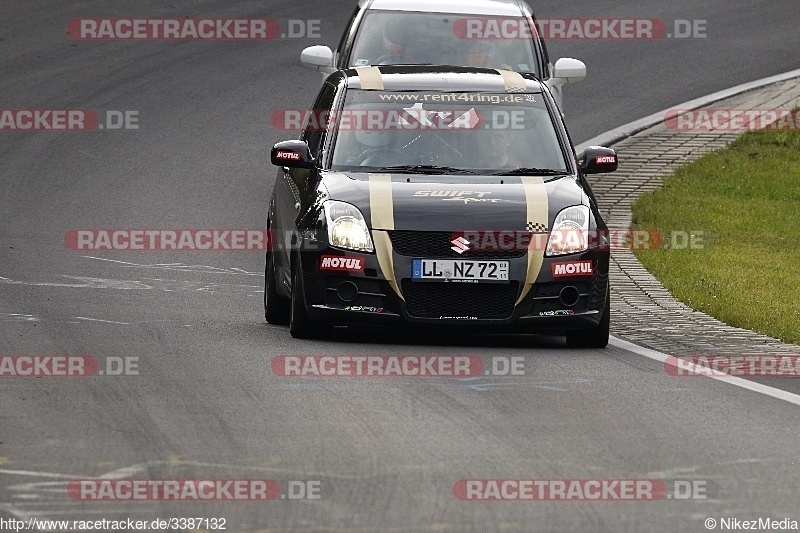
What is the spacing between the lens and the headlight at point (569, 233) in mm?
11641

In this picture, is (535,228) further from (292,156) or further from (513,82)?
(513,82)

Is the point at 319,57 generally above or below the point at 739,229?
above

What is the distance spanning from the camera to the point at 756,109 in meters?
22.0

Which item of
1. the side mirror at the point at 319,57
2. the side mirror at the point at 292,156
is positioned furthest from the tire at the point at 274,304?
the side mirror at the point at 319,57

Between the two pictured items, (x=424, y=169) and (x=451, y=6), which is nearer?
(x=424, y=169)

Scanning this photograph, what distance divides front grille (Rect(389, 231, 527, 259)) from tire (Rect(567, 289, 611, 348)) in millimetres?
830

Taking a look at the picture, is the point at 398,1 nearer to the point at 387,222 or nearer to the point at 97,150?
the point at 97,150

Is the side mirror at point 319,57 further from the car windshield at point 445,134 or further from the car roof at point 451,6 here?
the car windshield at point 445,134

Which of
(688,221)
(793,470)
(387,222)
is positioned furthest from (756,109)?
(793,470)

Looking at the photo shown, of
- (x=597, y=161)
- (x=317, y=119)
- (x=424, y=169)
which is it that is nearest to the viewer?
(x=424, y=169)

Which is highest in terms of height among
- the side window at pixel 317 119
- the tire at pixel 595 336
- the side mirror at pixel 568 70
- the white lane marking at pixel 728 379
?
the side mirror at pixel 568 70

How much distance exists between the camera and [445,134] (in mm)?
12711

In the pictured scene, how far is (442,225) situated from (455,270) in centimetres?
29

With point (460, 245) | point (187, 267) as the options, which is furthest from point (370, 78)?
point (187, 267)
